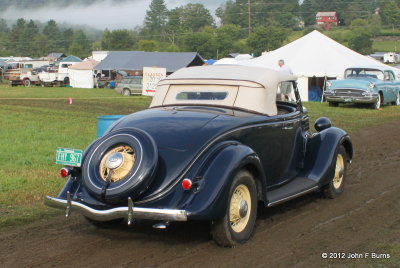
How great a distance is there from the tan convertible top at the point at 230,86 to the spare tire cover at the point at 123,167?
1.37 metres

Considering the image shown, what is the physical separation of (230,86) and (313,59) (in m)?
23.1

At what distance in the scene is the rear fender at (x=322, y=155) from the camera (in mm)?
7598

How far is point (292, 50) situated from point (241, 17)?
147816 millimetres

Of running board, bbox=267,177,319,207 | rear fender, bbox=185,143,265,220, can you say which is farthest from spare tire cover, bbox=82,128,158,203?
running board, bbox=267,177,319,207

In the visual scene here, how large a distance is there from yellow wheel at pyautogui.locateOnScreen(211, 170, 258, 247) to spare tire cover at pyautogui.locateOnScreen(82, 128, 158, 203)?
772mm

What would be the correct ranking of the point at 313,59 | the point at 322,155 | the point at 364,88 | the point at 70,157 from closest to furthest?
the point at 70,157
the point at 322,155
the point at 364,88
the point at 313,59

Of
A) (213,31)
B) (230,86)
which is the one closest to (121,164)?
(230,86)

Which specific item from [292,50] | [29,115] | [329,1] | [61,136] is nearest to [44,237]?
[61,136]

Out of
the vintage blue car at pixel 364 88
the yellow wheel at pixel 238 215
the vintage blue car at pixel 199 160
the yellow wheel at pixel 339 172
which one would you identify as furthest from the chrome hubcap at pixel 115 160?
the vintage blue car at pixel 364 88

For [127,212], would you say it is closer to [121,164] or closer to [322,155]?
[121,164]

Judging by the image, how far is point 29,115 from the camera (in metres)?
19.5

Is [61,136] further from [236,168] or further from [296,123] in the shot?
[236,168]

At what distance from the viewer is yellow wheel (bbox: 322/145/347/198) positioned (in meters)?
7.93

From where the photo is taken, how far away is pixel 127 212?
18.0 feet
